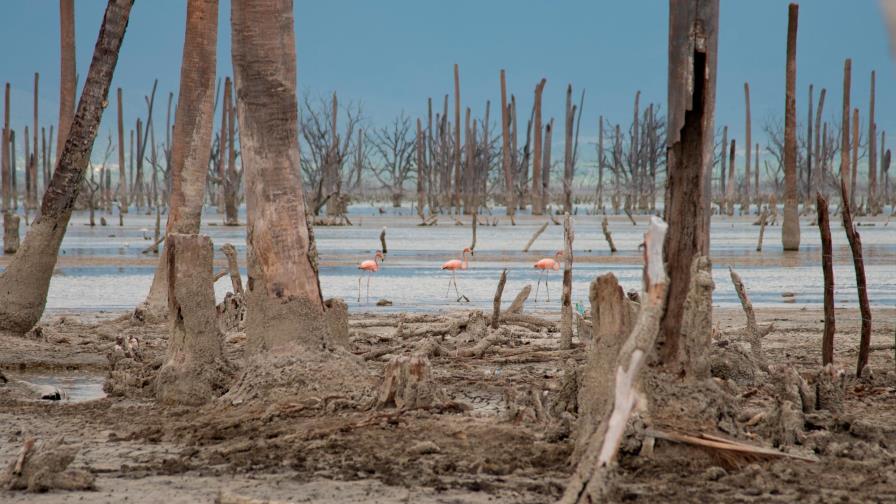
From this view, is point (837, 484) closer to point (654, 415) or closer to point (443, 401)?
point (654, 415)

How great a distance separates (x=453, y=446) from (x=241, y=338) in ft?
15.4

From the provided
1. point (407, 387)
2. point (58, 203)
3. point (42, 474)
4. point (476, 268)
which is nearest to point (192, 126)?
point (58, 203)

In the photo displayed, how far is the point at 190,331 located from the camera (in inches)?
319

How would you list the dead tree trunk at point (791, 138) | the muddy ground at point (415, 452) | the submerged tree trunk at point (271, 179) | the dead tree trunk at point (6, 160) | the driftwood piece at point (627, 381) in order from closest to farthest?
the driftwood piece at point (627, 381) → the muddy ground at point (415, 452) → the submerged tree trunk at point (271, 179) → the dead tree trunk at point (791, 138) → the dead tree trunk at point (6, 160)

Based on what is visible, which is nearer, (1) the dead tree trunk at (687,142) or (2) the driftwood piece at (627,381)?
(2) the driftwood piece at (627,381)

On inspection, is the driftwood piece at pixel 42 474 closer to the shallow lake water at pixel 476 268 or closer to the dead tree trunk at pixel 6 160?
the shallow lake water at pixel 476 268

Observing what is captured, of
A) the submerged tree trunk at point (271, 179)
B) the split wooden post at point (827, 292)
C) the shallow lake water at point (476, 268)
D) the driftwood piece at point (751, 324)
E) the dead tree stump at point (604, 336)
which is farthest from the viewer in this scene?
the shallow lake water at point (476, 268)

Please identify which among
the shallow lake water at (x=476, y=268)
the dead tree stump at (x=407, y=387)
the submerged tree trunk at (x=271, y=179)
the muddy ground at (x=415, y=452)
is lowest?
the shallow lake water at (x=476, y=268)

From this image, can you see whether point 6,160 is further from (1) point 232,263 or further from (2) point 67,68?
(1) point 232,263

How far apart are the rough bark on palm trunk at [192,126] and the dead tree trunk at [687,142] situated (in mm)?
8059

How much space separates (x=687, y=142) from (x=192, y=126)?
8468mm

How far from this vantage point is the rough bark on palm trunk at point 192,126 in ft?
43.7

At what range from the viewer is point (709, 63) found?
615 cm

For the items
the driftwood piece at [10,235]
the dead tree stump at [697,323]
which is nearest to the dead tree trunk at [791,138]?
the driftwood piece at [10,235]
